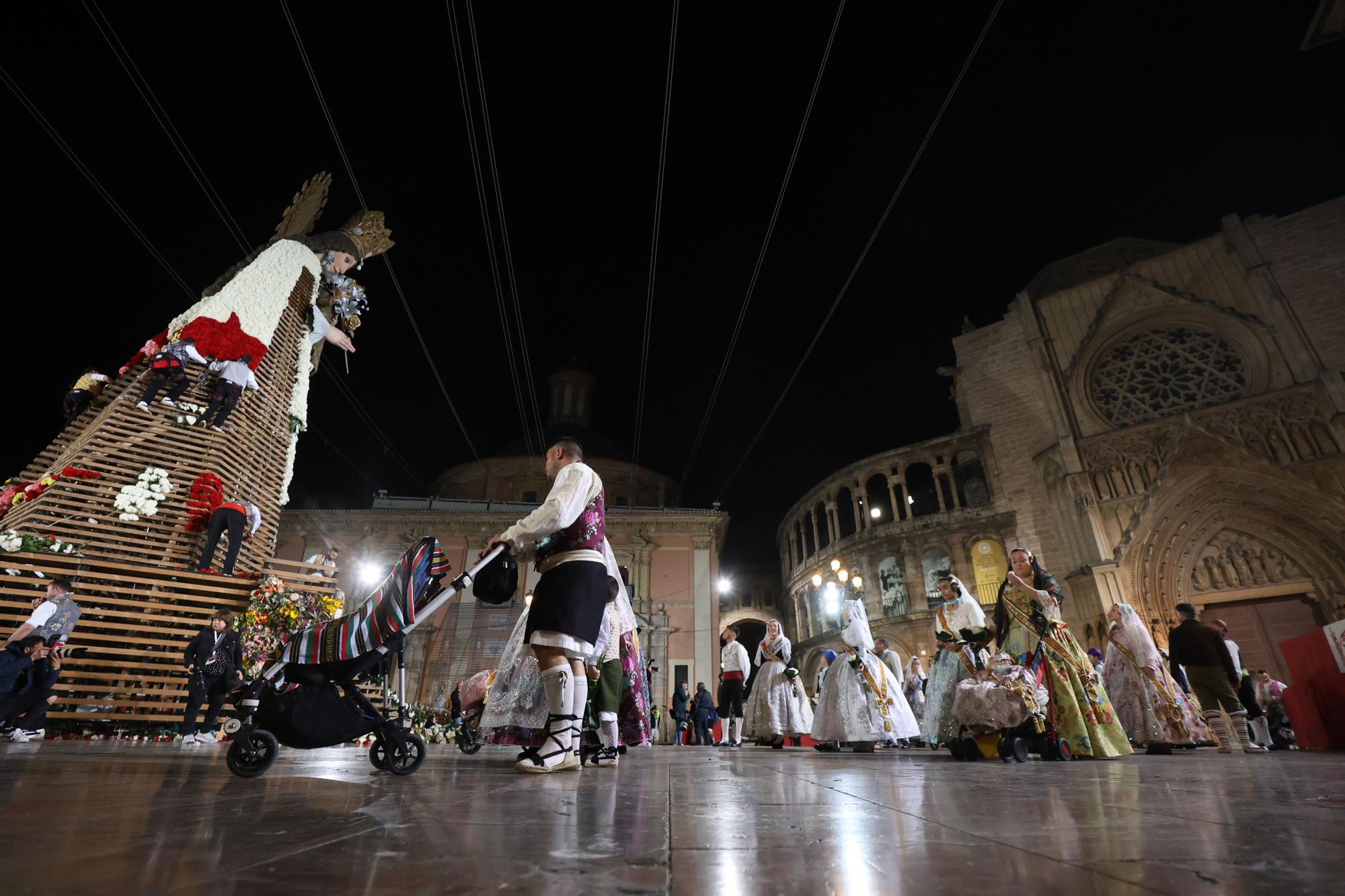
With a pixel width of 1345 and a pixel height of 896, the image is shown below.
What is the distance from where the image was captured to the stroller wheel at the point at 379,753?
316 cm

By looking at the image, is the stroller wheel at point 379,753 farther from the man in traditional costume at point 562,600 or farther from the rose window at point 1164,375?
the rose window at point 1164,375

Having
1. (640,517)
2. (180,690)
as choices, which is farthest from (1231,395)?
(180,690)

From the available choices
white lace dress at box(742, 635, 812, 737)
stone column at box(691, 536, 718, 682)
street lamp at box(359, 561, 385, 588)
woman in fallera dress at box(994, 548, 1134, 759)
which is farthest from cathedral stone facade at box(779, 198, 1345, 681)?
street lamp at box(359, 561, 385, 588)

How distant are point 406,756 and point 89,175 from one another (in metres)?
14.6

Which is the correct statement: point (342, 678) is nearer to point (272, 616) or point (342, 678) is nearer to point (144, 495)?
point (272, 616)

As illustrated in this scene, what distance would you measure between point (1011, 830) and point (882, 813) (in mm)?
395

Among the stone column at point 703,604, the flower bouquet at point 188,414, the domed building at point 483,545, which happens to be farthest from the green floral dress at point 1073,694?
the stone column at point 703,604

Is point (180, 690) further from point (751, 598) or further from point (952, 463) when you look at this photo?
point (751, 598)

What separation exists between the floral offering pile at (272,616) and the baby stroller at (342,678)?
6086 millimetres

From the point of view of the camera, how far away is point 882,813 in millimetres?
1722

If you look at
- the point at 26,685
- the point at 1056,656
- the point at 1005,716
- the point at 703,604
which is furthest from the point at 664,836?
the point at 703,604

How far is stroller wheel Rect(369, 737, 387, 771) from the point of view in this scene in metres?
3.16

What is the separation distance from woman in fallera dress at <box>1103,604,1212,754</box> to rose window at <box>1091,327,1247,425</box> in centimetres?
1645

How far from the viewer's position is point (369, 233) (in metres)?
14.0
